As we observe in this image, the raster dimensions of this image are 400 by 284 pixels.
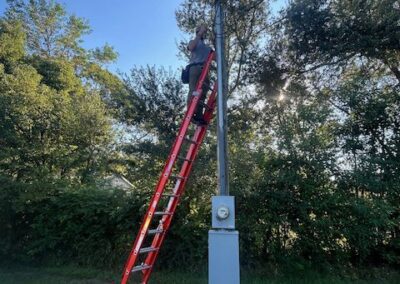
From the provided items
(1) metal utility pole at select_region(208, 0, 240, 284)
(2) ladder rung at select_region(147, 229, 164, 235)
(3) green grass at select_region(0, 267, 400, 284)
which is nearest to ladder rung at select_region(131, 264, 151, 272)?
(2) ladder rung at select_region(147, 229, 164, 235)

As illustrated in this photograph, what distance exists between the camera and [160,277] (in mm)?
5789

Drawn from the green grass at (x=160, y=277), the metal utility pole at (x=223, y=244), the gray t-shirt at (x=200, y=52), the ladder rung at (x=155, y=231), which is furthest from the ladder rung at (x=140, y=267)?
the gray t-shirt at (x=200, y=52)

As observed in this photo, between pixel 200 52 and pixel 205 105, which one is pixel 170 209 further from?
pixel 200 52

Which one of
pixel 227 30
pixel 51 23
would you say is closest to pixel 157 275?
pixel 227 30

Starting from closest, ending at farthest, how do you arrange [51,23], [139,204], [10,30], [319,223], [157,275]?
[319,223], [157,275], [139,204], [10,30], [51,23]

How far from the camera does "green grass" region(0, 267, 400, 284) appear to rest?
5359 mm

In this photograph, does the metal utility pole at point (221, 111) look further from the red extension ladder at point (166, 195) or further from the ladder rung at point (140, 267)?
the ladder rung at point (140, 267)

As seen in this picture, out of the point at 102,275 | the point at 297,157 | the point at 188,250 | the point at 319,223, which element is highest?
the point at 297,157

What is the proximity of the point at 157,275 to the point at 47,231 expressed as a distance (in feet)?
8.24

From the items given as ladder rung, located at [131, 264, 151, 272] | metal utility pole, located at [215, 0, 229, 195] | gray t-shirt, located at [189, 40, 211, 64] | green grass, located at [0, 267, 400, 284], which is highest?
gray t-shirt, located at [189, 40, 211, 64]

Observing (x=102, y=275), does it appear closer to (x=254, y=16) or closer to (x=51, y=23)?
(x=254, y=16)

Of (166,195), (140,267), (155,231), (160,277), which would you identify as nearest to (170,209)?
(166,195)

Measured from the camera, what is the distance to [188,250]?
5973mm

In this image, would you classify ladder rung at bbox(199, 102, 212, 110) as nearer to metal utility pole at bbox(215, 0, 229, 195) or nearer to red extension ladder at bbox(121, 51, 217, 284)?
red extension ladder at bbox(121, 51, 217, 284)
